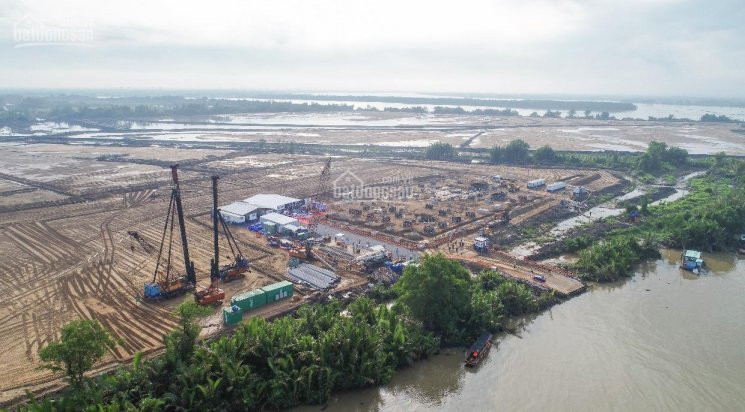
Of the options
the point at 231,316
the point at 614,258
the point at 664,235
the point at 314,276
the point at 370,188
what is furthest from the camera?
the point at 370,188

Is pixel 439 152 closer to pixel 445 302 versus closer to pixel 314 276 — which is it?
pixel 314 276

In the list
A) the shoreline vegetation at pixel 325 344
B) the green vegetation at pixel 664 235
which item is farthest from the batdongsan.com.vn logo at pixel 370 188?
the shoreline vegetation at pixel 325 344

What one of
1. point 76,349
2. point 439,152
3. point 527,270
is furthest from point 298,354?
point 439,152

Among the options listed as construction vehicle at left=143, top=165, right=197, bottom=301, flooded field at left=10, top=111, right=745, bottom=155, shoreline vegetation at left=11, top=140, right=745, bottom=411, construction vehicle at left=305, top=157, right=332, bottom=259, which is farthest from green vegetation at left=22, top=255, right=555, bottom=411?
flooded field at left=10, top=111, right=745, bottom=155

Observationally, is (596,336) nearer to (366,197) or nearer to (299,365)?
(299,365)

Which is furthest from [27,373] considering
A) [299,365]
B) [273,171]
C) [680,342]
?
[273,171]
